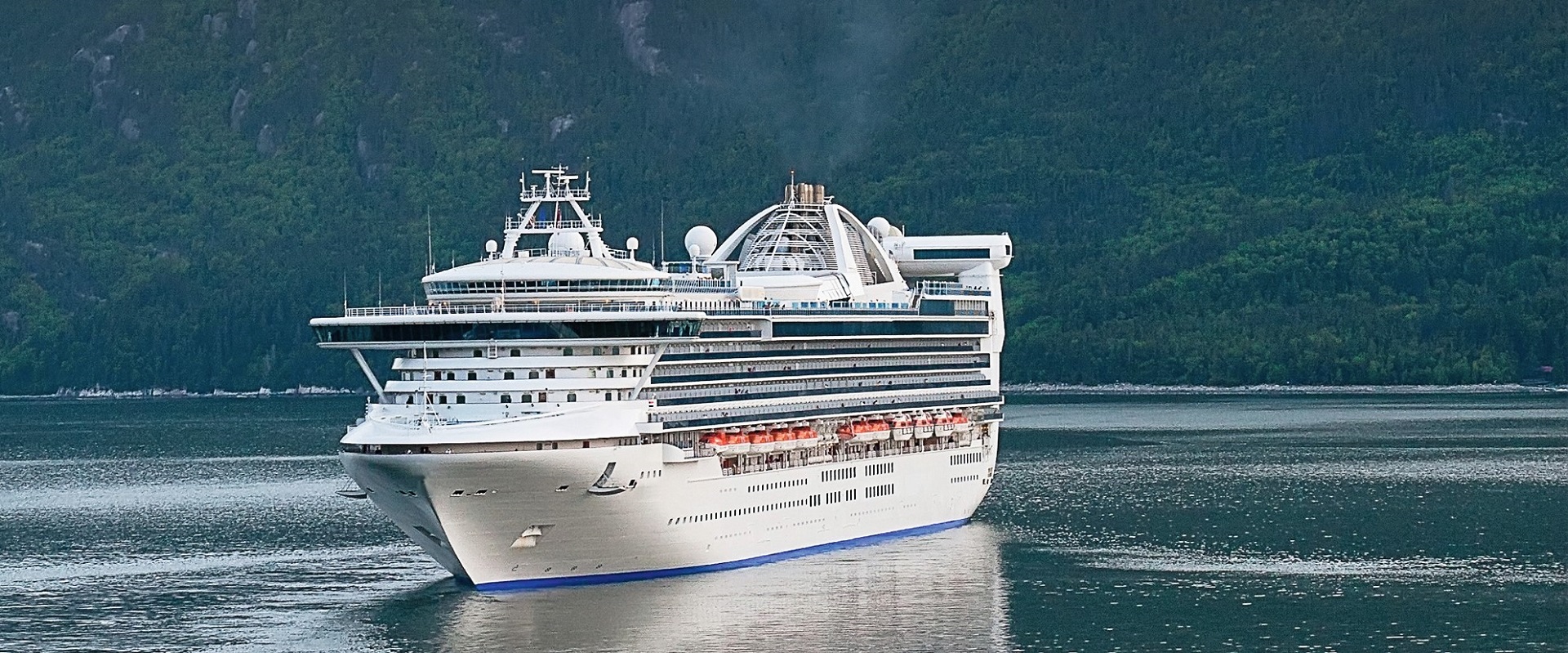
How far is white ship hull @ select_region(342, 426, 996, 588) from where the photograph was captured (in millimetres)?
62562

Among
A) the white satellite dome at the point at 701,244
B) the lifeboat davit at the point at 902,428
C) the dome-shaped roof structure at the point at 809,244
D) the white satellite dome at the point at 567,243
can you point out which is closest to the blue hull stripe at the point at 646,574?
the lifeboat davit at the point at 902,428

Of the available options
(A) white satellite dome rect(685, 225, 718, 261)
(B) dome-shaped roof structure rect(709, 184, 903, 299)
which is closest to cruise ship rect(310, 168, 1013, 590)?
(A) white satellite dome rect(685, 225, 718, 261)

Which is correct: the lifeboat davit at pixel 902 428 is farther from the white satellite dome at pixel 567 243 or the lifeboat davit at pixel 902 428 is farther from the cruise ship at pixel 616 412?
the white satellite dome at pixel 567 243

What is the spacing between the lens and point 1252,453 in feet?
413

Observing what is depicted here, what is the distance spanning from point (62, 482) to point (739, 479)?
56209 millimetres

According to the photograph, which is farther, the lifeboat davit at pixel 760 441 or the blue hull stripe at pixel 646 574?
the lifeboat davit at pixel 760 441

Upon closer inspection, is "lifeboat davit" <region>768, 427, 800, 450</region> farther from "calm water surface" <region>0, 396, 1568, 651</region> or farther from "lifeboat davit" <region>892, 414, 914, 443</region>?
"lifeboat davit" <region>892, 414, 914, 443</region>

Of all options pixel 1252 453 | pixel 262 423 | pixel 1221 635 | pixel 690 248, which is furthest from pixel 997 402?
pixel 262 423

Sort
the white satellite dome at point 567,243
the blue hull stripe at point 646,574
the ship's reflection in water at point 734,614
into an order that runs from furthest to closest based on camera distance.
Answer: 1. the white satellite dome at point 567,243
2. the blue hull stripe at point 646,574
3. the ship's reflection in water at point 734,614

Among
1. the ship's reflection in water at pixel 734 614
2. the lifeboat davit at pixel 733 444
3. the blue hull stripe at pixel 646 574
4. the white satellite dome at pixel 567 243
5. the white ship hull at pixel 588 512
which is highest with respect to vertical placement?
the white satellite dome at pixel 567 243

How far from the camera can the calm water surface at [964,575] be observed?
61750mm

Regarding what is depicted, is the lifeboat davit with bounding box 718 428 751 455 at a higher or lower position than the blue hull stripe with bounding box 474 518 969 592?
higher

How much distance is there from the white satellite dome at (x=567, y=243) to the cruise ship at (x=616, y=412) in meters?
0.04

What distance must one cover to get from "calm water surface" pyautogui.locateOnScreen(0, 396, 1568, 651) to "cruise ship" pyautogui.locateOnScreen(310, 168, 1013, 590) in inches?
44.2
